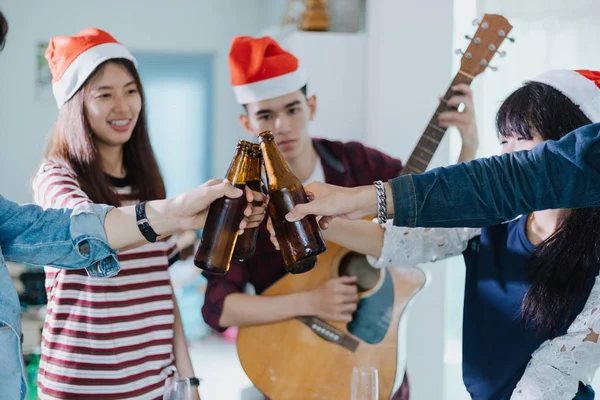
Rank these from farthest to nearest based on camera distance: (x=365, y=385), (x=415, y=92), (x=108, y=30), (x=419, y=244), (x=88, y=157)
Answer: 1. (x=108, y=30)
2. (x=415, y=92)
3. (x=88, y=157)
4. (x=419, y=244)
5. (x=365, y=385)

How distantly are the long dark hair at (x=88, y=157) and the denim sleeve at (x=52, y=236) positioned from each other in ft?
1.23

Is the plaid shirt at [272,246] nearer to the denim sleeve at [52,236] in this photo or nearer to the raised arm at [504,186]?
the denim sleeve at [52,236]

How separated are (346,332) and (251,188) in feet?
1.98

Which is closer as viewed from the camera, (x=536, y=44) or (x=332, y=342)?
(x=332, y=342)

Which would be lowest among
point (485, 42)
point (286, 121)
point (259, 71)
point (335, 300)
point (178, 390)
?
point (335, 300)

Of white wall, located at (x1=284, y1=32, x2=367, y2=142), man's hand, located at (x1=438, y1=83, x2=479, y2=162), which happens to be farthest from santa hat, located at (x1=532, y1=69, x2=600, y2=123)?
white wall, located at (x1=284, y1=32, x2=367, y2=142)

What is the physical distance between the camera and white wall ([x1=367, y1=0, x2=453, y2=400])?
8.64 feet

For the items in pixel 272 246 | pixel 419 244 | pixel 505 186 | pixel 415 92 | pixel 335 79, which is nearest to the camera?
pixel 505 186

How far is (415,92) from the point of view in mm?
2801

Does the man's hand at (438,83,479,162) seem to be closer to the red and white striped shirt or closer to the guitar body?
the guitar body

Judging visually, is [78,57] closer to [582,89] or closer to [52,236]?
[52,236]

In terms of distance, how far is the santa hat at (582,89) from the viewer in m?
1.31

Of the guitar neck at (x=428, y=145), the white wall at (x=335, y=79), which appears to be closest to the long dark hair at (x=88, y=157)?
the guitar neck at (x=428, y=145)

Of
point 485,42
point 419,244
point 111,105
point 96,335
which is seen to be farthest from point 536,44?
point 96,335
